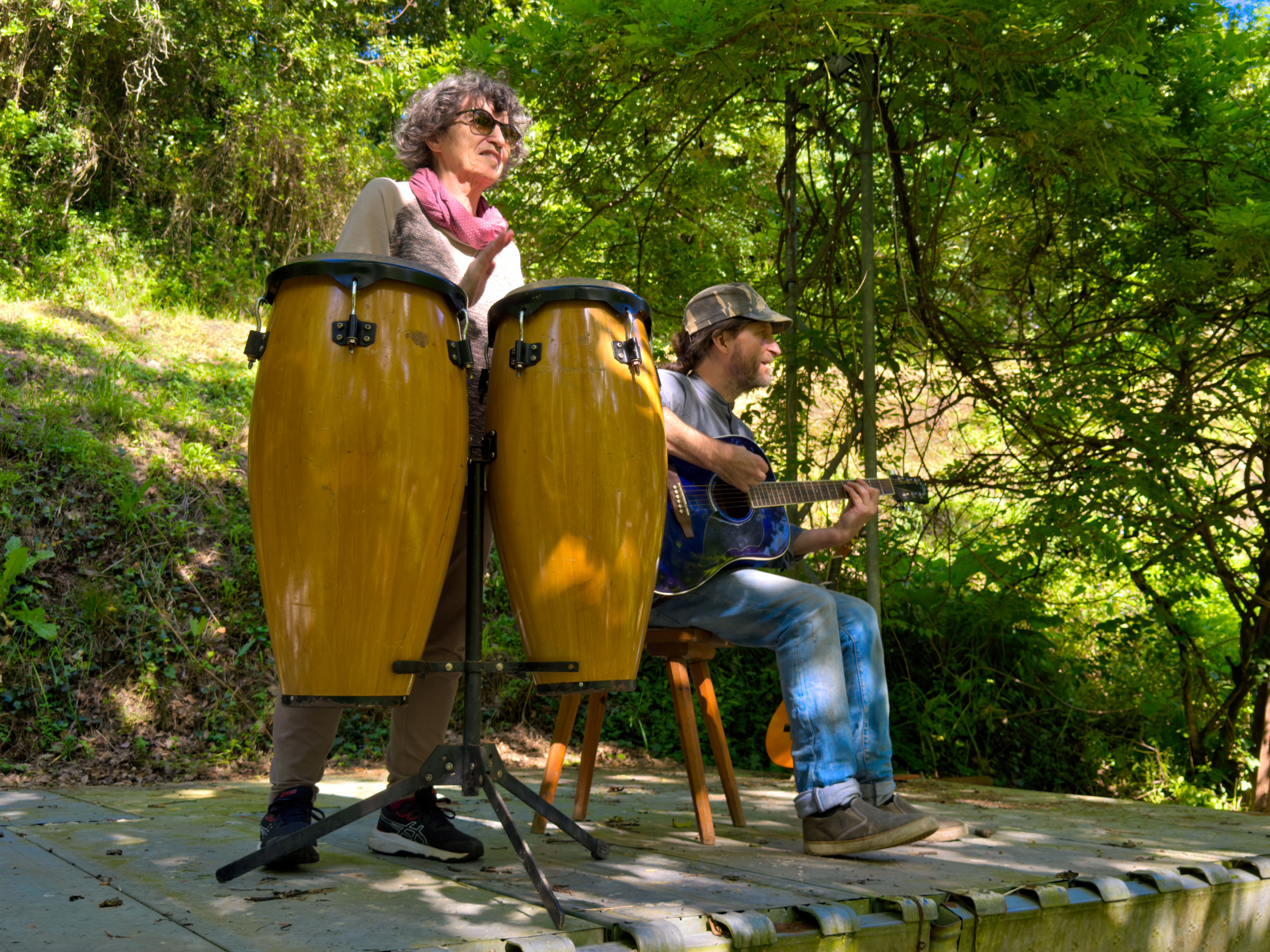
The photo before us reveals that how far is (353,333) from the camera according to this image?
1.75m

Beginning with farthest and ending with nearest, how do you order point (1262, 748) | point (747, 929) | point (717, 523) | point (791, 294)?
1. point (1262, 748)
2. point (791, 294)
3. point (717, 523)
4. point (747, 929)

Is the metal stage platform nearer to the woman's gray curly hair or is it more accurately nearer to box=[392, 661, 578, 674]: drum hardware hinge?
box=[392, 661, 578, 674]: drum hardware hinge

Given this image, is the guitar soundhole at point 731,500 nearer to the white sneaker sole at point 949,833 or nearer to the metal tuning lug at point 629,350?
the metal tuning lug at point 629,350

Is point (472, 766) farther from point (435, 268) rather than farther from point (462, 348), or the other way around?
point (435, 268)

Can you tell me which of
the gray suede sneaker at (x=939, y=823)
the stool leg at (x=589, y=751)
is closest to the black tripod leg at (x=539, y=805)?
the stool leg at (x=589, y=751)

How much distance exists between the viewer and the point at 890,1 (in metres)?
3.00

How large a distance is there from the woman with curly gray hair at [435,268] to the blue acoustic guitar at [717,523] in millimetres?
450

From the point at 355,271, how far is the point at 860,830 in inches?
60.0

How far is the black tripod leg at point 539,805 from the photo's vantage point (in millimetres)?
1904

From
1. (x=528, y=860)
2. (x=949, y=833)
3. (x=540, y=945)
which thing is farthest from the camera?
(x=949, y=833)

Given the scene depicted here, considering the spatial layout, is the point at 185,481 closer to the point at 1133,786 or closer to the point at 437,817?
the point at 437,817

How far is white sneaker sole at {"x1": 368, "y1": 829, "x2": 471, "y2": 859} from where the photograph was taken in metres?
2.08

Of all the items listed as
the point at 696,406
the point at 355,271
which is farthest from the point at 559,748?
the point at 355,271

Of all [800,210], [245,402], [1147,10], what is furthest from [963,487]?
[245,402]
